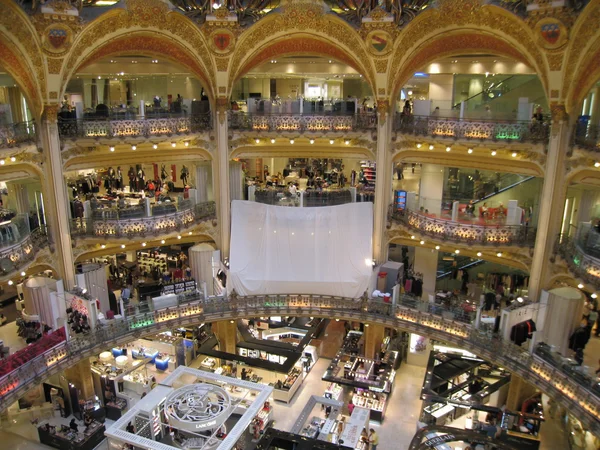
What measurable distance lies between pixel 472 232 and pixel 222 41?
500 inches

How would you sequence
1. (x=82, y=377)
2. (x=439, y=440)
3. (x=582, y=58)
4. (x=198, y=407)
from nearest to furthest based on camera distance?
(x=439, y=440)
(x=582, y=58)
(x=198, y=407)
(x=82, y=377)

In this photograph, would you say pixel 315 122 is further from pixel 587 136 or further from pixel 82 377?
pixel 82 377

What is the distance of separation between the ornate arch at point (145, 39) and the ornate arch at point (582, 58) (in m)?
13.6

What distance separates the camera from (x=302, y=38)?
22.2 m

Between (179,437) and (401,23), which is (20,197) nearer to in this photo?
(179,437)

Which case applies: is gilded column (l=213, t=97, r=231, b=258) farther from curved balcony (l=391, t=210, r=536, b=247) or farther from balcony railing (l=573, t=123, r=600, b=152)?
balcony railing (l=573, t=123, r=600, b=152)

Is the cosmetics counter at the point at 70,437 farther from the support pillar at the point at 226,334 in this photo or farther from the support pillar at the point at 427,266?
the support pillar at the point at 427,266

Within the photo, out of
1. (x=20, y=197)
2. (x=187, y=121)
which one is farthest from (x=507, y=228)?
(x=20, y=197)

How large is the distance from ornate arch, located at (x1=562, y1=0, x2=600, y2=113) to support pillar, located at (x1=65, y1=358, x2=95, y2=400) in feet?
66.1

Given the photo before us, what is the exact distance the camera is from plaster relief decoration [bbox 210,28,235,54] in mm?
21000

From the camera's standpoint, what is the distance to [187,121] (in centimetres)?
2167

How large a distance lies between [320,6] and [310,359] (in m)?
15.4

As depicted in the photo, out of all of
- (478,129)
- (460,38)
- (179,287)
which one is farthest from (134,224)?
(460,38)

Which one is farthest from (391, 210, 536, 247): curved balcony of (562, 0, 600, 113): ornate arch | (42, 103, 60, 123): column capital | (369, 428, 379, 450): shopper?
(42, 103, 60, 123): column capital
